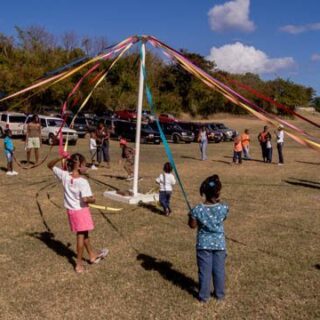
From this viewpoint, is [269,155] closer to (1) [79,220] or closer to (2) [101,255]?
(2) [101,255]

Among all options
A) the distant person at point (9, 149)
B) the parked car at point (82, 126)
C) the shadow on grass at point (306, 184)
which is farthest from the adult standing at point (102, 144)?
the parked car at point (82, 126)

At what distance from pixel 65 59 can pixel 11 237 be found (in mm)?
46296

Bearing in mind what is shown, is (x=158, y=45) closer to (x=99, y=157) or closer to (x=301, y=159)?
(x=99, y=157)

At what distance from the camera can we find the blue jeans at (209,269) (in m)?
5.39

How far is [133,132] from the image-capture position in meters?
33.2

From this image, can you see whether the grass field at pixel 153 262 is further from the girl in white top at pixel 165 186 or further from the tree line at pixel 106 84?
the tree line at pixel 106 84

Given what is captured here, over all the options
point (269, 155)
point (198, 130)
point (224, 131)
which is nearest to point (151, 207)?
point (269, 155)

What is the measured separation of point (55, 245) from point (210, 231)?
3.31 meters

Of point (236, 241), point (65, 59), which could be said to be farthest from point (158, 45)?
point (65, 59)

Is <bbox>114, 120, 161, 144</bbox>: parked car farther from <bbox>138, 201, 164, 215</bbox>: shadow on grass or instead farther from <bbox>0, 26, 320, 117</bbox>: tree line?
<bbox>138, 201, 164, 215</bbox>: shadow on grass

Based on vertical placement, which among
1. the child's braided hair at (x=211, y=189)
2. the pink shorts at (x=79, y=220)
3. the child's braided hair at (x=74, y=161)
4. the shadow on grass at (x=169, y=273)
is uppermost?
the child's braided hair at (x=74, y=161)

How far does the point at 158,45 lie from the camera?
9.57 m

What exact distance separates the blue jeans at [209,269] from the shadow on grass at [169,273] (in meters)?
0.32

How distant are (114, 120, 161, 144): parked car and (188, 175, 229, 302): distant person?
26.2 m
